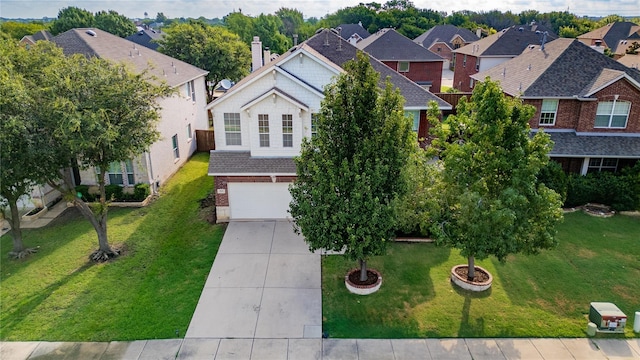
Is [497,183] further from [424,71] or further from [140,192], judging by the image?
[424,71]

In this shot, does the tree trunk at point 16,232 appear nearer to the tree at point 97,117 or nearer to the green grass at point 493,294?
the tree at point 97,117

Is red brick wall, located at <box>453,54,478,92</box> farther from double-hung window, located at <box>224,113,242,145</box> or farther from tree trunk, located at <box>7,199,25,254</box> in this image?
tree trunk, located at <box>7,199,25,254</box>

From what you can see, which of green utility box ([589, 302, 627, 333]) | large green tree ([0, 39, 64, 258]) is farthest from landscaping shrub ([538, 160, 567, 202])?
large green tree ([0, 39, 64, 258])

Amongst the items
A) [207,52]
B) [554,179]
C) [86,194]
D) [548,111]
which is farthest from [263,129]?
[207,52]

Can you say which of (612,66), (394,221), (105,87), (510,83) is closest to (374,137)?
(394,221)

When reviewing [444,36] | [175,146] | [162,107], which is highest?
[444,36]

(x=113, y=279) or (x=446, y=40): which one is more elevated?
(x=446, y=40)

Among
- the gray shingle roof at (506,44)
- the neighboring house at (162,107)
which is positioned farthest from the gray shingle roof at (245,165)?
the gray shingle roof at (506,44)
